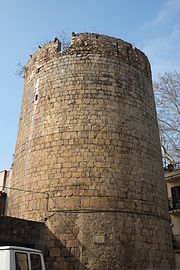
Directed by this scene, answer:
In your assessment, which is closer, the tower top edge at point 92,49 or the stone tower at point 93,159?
the stone tower at point 93,159

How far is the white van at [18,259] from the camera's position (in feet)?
16.0

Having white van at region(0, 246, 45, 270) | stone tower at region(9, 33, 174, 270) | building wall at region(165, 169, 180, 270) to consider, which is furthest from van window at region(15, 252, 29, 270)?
building wall at region(165, 169, 180, 270)

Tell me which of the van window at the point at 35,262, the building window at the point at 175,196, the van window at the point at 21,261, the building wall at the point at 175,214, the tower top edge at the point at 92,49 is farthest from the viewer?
the building window at the point at 175,196

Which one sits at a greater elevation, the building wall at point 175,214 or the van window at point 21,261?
the building wall at point 175,214

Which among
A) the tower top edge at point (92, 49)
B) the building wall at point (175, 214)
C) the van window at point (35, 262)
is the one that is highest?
the tower top edge at point (92, 49)

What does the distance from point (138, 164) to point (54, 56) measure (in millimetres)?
5341

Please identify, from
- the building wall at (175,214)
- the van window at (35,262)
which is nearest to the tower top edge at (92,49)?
the van window at (35,262)

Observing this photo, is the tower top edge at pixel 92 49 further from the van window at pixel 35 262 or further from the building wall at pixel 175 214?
the building wall at pixel 175 214

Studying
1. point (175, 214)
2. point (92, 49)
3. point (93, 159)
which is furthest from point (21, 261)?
point (175, 214)

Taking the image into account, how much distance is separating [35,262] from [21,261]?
1.44 ft

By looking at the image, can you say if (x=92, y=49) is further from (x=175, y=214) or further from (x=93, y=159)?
(x=175, y=214)

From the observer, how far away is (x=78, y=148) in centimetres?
948

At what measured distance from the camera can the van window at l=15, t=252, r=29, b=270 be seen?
5.05 metres

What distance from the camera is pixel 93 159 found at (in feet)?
30.6
